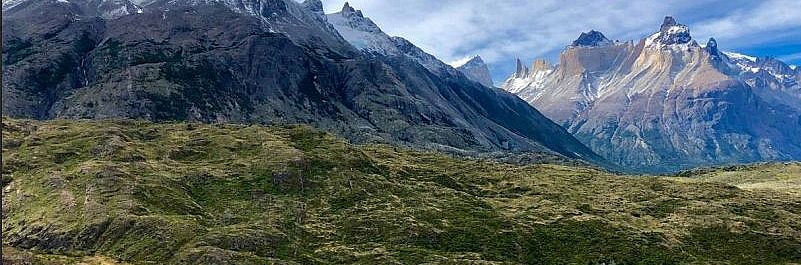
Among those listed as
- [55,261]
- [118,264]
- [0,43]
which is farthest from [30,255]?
[0,43]

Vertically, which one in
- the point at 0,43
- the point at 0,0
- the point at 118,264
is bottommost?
the point at 118,264

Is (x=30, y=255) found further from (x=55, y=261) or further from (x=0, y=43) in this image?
(x=0, y=43)

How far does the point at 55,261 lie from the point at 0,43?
198m

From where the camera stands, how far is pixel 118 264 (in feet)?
651

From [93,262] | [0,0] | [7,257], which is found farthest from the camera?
[93,262]

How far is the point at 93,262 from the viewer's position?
19650 centimetres

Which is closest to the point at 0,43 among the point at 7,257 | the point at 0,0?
the point at 0,0

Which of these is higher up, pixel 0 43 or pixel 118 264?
pixel 0 43

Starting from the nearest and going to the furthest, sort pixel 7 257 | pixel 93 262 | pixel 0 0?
pixel 0 0 → pixel 7 257 → pixel 93 262

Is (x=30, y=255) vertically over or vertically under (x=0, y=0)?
under

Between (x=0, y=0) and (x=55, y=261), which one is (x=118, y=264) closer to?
(x=55, y=261)

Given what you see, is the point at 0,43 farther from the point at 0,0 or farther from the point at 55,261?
the point at 55,261

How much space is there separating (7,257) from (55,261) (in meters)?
12.4

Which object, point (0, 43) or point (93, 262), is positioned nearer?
point (0, 43)
